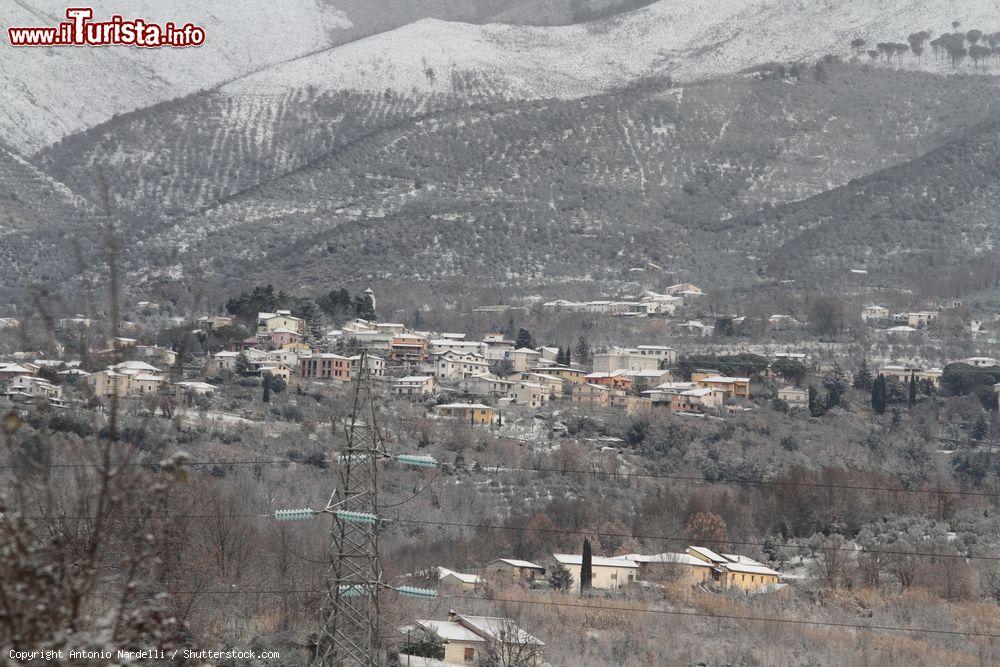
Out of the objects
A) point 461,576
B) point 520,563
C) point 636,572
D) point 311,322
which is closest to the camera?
point 461,576

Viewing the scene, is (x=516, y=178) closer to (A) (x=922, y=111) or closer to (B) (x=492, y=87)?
(B) (x=492, y=87)

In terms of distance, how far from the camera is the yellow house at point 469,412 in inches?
2313

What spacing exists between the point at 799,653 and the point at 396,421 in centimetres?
2672

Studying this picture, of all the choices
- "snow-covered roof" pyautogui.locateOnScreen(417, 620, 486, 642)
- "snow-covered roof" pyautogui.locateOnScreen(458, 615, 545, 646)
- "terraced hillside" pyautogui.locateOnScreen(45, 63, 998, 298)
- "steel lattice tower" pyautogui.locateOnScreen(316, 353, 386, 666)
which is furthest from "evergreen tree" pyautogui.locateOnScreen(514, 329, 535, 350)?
"steel lattice tower" pyautogui.locateOnScreen(316, 353, 386, 666)

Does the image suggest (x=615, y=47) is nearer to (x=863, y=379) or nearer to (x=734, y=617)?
(x=863, y=379)

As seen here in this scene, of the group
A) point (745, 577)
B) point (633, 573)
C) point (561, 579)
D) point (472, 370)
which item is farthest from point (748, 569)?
point (472, 370)

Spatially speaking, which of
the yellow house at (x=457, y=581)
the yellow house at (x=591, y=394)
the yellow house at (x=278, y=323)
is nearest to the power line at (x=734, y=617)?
the yellow house at (x=457, y=581)

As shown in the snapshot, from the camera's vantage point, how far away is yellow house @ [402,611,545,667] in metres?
27.5

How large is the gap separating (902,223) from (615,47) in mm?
47674

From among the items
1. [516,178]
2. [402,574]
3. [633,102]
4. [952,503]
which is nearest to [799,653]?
[402,574]

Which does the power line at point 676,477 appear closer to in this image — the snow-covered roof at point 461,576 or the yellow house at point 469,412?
the yellow house at point 469,412

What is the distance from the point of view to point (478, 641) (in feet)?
93.0

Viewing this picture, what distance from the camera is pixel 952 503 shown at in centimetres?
4909

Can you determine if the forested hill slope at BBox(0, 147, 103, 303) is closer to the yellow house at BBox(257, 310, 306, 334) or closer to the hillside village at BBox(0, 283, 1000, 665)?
the hillside village at BBox(0, 283, 1000, 665)
